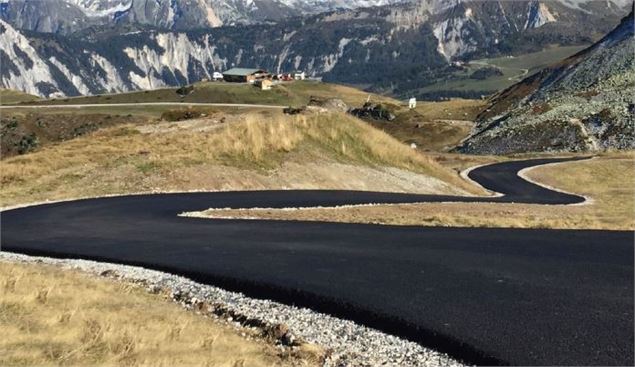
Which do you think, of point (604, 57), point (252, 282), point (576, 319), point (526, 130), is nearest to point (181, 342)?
point (252, 282)

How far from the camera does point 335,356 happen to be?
936cm

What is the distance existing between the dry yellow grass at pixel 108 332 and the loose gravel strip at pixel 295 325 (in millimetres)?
434

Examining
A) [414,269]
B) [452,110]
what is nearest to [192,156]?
[414,269]

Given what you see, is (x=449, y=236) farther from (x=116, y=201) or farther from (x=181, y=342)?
(x=116, y=201)

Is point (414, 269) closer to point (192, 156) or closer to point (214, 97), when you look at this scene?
point (192, 156)

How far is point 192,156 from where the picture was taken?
35.3m

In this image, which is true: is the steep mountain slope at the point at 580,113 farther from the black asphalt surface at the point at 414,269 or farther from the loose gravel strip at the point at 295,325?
the loose gravel strip at the point at 295,325

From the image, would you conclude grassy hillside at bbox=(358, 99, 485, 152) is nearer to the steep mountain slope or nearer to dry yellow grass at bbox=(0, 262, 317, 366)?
the steep mountain slope

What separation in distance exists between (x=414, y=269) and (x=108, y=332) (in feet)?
23.7

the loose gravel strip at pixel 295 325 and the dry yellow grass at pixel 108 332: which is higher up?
the dry yellow grass at pixel 108 332

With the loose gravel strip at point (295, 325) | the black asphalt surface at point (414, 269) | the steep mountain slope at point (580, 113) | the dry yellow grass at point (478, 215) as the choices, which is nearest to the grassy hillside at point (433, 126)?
the steep mountain slope at point (580, 113)

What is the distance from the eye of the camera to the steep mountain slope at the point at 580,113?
297ft

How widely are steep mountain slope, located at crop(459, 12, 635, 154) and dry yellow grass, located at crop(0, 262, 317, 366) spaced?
283ft

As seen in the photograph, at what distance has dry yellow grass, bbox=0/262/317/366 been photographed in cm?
866
